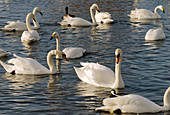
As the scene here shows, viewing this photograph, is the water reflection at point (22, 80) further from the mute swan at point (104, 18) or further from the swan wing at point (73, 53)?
the mute swan at point (104, 18)

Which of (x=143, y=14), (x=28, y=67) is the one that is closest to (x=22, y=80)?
(x=28, y=67)

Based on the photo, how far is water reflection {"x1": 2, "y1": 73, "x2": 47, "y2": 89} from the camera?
14.3 m

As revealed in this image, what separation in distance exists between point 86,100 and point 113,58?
5612 mm

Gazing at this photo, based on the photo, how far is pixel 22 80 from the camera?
1501 centimetres

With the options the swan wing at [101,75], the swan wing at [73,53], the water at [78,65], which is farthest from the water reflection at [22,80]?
the swan wing at [73,53]

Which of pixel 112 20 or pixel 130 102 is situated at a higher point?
pixel 112 20

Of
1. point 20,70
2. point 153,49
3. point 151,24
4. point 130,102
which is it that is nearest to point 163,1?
point 151,24

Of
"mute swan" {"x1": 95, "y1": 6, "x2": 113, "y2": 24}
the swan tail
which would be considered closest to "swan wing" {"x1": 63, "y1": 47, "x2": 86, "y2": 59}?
the swan tail

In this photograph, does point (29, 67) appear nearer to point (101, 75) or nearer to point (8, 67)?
point (8, 67)

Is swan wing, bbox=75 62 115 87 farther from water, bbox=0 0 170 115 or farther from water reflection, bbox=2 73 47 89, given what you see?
water reflection, bbox=2 73 47 89

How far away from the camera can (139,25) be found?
87.7 feet

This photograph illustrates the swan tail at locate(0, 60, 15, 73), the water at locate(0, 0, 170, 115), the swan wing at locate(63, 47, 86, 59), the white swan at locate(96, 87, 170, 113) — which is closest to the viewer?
the white swan at locate(96, 87, 170, 113)

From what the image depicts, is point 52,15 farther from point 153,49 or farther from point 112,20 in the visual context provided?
point 153,49

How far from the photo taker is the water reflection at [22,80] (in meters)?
14.3
